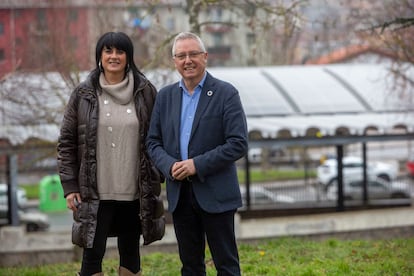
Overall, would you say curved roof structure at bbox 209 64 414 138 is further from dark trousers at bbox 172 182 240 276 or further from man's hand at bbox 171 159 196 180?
man's hand at bbox 171 159 196 180

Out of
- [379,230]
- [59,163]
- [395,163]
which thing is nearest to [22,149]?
[379,230]

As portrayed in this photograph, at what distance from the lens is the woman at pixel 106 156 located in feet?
17.0

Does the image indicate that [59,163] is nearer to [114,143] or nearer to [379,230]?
[114,143]

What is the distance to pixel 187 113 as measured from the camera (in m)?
5.02

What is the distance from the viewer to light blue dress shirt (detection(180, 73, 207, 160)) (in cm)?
498

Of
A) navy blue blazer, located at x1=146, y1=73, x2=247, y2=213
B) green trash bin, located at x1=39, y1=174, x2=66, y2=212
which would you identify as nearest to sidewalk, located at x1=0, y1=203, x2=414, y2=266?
navy blue blazer, located at x1=146, y1=73, x2=247, y2=213

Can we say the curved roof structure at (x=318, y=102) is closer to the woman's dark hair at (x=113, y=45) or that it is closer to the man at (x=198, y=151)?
the woman's dark hair at (x=113, y=45)

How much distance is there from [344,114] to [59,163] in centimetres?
1588

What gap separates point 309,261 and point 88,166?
3197 mm

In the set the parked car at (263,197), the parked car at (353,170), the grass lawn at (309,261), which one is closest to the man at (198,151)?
the grass lawn at (309,261)

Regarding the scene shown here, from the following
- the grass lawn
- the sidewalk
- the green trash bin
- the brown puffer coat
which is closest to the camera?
the brown puffer coat

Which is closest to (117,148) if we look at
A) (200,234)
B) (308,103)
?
(200,234)

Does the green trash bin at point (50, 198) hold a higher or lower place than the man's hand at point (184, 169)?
lower

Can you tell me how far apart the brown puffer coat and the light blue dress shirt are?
A: 0.34m
